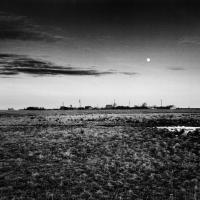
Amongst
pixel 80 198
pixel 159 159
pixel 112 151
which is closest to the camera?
pixel 80 198

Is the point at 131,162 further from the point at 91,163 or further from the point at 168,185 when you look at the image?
the point at 168,185

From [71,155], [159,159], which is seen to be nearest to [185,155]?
[159,159]

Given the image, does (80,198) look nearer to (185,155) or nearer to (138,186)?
(138,186)

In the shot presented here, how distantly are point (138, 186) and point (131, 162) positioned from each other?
150 inches

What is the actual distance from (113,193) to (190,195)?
2743 millimetres

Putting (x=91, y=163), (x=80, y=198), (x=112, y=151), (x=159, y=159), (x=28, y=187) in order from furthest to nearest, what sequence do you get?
(x=112, y=151), (x=159, y=159), (x=91, y=163), (x=28, y=187), (x=80, y=198)

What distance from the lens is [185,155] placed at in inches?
623

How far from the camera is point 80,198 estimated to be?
9125 mm

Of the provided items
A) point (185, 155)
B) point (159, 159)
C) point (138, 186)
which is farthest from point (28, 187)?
point (185, 155)

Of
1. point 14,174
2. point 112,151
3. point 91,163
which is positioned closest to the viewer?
point 14,174

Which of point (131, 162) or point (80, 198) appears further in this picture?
point (131, 162)

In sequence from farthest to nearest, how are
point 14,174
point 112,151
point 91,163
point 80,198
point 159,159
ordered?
point 112,151, point 159,159, point 91,163, point 14,174, point 80,198

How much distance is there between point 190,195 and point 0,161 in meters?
9.85

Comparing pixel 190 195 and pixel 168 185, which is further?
pixel 168 185
